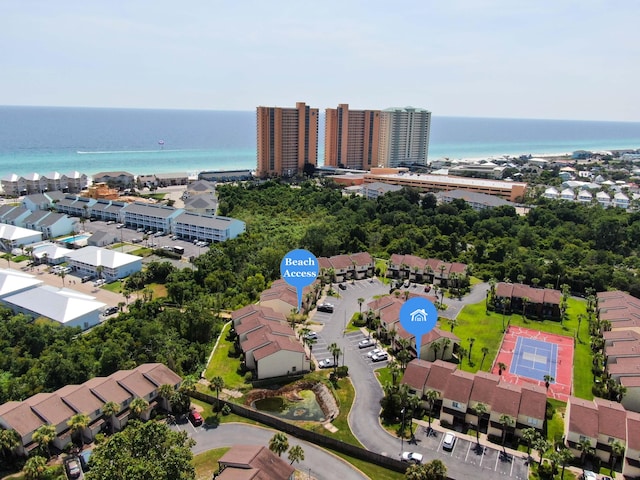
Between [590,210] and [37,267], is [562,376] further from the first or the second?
[37,267]

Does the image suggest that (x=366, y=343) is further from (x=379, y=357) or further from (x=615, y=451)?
(x=615, y=451)

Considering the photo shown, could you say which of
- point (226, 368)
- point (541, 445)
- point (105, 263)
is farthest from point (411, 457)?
point (105, 263)

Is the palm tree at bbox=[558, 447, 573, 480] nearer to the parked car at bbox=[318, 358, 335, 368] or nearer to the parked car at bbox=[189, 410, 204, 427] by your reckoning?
the parked car at bbox=[318, 358, 335, 368]

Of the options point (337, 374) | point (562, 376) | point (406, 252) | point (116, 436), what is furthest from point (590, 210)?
Answer: point (116, 436)

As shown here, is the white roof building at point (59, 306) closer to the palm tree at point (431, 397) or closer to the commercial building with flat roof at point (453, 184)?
the palm tree at point (431, 397)

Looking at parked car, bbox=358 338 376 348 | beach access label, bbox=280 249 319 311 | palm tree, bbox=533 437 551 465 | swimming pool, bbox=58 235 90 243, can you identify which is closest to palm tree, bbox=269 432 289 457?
palm tree, bbox=533 437 551 465

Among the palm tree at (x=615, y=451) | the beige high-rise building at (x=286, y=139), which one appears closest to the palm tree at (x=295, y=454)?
the palm tree at (x=615, y=451)
